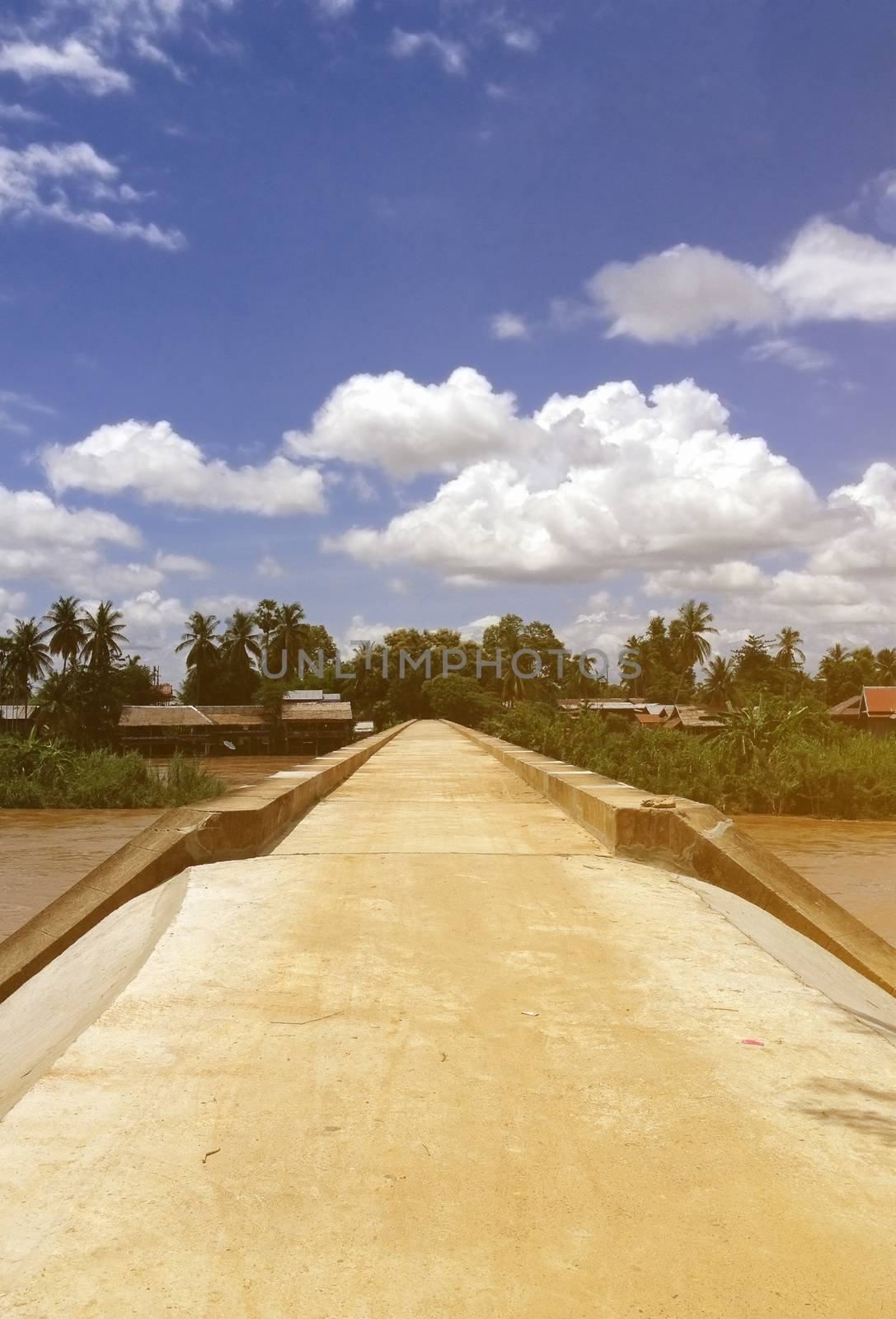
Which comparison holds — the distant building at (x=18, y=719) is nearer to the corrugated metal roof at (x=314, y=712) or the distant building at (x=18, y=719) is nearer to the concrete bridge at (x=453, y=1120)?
the corrugated metal roof at (x=314, y=712)

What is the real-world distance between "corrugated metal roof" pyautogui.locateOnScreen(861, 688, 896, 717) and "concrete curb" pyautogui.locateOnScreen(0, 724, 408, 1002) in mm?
44865

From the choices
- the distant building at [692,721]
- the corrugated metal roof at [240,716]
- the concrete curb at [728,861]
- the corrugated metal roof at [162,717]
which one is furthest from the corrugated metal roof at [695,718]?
the concrete curb at [728,861]

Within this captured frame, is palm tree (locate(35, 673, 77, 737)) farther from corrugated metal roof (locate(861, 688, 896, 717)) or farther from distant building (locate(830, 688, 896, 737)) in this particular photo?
corrugated metal roof (locate(861, 688, 896, 717))

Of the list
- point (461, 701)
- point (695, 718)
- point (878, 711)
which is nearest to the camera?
point (878, 711)

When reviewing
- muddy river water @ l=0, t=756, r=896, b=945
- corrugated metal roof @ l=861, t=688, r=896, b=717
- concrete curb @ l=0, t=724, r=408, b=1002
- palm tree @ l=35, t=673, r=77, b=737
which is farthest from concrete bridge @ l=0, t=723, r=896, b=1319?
palm tree @ l=35, t=673, r=77, b=737

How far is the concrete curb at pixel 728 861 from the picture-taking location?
493 cm

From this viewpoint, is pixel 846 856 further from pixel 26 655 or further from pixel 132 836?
pixel 26 655

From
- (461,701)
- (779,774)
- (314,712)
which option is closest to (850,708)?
(461,701)

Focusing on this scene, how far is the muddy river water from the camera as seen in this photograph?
14.2 meters

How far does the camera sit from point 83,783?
27078 mm

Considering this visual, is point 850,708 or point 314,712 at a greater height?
point 850,708

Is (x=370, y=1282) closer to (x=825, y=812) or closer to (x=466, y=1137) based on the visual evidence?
(x=466, y=1137)

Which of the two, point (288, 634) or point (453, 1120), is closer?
point (453, 1120)

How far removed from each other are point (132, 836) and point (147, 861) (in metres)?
13.4
